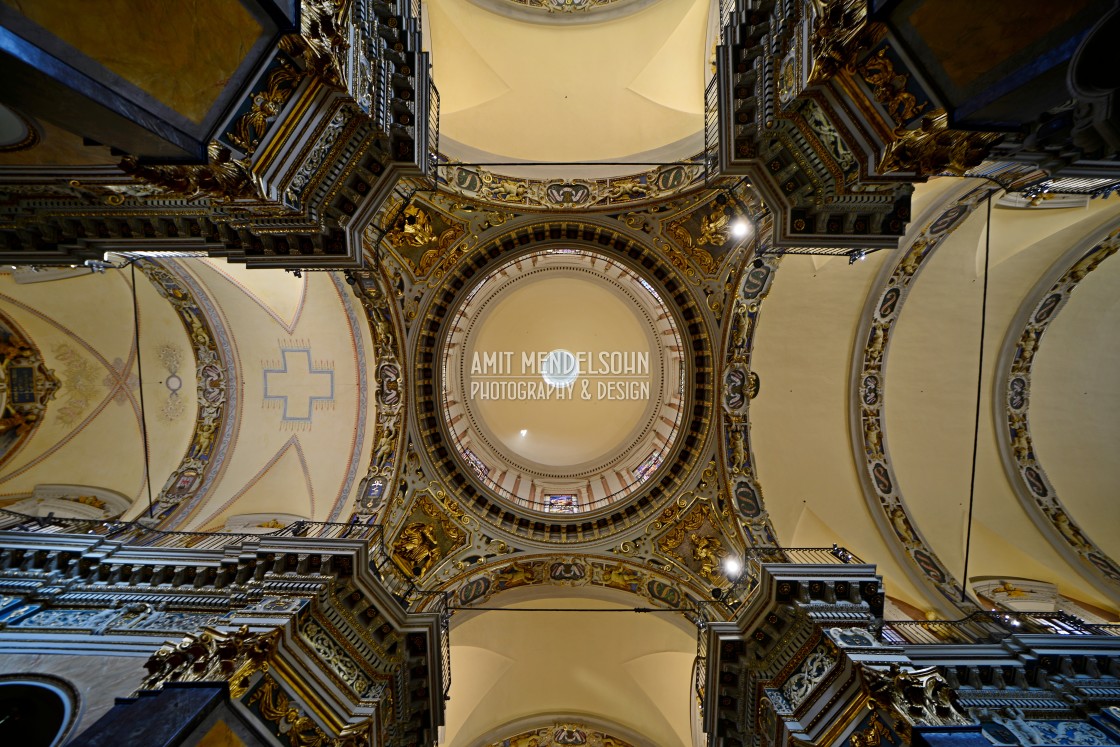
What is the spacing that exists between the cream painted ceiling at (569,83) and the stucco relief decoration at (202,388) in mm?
7488

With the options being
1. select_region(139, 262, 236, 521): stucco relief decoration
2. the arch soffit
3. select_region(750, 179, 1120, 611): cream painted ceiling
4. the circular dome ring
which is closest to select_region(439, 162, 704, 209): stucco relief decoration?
the circular dome ring

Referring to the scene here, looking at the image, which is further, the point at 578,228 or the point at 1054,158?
the point at 578,228

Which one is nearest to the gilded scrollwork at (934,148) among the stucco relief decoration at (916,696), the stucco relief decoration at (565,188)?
the stucco relief decoration at (916,696)

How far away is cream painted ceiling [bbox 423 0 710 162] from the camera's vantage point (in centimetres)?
1160

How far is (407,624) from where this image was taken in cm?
907

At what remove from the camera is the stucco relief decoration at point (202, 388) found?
40.9 feet

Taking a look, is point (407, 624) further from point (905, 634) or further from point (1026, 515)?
point (1026, 515)

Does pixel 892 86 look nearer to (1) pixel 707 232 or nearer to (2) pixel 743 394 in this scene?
(1) pixel 707 232

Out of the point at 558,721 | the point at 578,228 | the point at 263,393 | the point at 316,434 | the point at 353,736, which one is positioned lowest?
the point at 558,721

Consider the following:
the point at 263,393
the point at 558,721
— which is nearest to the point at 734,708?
the point at 558,721

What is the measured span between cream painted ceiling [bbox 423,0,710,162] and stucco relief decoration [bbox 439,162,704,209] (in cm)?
78

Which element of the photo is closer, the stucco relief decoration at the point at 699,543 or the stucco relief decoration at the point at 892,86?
the stucco relief decoration at the point at 892,86

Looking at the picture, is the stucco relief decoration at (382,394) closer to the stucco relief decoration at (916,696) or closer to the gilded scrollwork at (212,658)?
the gilded scrollwork at (212,658)

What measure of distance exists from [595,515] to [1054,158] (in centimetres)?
1024
